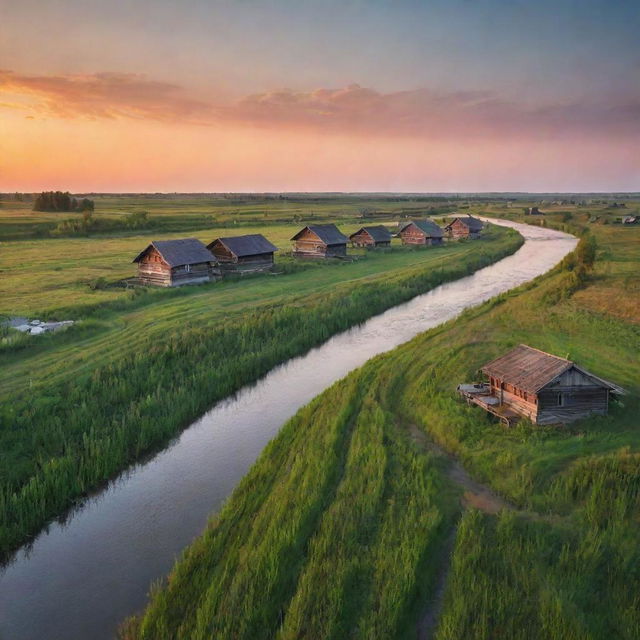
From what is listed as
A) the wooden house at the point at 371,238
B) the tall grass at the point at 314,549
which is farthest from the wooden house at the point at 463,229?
the tall grass at the point at 314,549

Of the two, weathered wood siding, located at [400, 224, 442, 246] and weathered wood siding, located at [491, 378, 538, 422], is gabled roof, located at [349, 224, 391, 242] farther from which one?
weathered wood siding, located at [491, 378, 538, 422]

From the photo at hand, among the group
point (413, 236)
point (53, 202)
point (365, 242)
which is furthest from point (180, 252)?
point (53, 202)

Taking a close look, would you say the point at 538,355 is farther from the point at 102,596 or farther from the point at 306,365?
the point at 102,596

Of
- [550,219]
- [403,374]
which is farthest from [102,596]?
[550,219]

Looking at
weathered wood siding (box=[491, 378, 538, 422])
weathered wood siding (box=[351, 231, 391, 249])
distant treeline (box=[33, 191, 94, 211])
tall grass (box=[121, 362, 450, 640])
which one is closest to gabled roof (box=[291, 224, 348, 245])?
weathered wood siding (box=[351, 231, 391, 249])

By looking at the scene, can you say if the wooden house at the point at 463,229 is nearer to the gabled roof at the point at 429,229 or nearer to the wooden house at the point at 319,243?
the gabled roof at the point at 429,229

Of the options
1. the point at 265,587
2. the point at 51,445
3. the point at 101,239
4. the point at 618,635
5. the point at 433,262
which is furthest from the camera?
the point at 101,239
